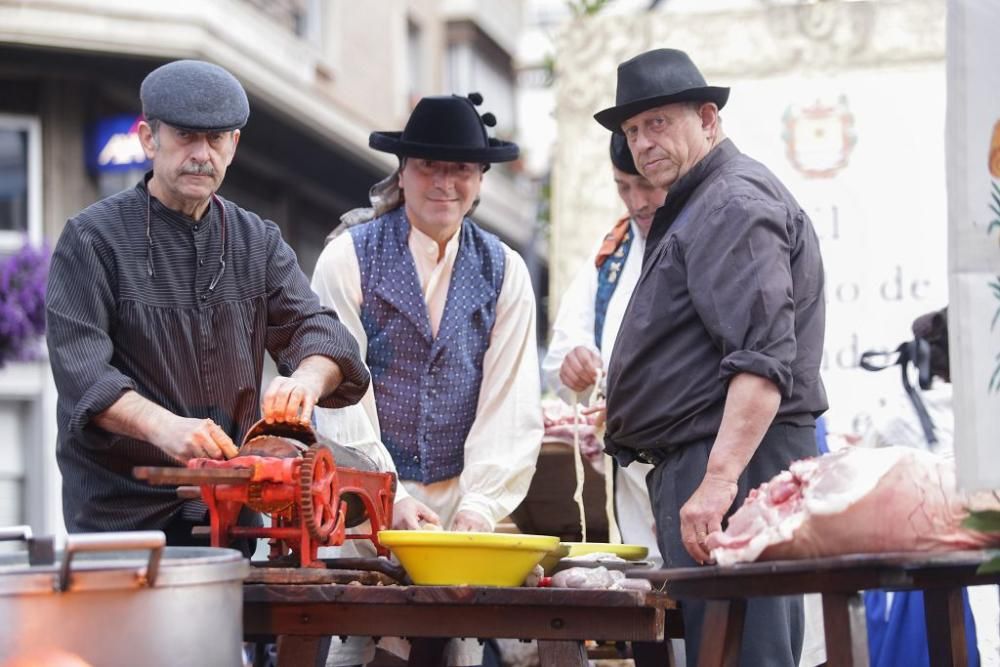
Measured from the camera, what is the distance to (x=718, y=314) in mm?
3895

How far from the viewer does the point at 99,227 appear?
13.1 feet

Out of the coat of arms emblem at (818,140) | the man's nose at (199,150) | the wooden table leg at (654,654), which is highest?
the coat of arms emblem at (818,140)

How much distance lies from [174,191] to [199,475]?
3.32 feet

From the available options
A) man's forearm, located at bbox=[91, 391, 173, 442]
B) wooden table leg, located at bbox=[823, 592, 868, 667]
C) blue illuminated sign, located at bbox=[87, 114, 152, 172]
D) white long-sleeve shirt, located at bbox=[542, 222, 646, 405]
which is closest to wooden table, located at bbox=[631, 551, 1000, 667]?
wooden table leg, located at bbox=[823, 592, 868, 667]

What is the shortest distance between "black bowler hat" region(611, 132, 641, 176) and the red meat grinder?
186cm

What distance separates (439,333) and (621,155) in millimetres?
980

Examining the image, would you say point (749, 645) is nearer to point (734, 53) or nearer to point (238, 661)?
point (238, 661)

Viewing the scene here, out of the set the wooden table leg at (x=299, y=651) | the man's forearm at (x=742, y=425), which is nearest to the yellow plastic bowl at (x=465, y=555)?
the wooden table leg at (x=299, y=651)

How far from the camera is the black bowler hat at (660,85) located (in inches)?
168

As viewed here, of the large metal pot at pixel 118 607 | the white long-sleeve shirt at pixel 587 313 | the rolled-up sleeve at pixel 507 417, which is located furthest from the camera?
the white long-sleeve shirt at pixel 587 313

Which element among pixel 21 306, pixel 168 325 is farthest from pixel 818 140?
pixel 21 306

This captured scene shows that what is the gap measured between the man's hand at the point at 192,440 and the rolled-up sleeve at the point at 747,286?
1.23 m

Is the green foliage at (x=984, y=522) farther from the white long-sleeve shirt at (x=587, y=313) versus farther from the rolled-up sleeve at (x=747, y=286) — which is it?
the white long-sleeve shirt at (x=587, y=313)

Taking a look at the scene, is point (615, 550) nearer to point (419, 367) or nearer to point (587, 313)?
point (419, 367)
